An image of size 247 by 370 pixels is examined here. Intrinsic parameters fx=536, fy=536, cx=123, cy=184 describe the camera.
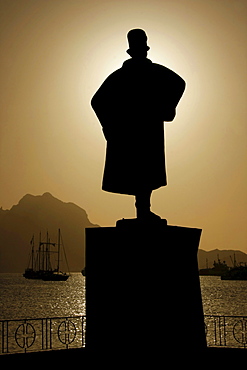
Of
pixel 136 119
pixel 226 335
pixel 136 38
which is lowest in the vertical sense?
pixel 226 335

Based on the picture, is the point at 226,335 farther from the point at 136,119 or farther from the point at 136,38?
the point at 136,38

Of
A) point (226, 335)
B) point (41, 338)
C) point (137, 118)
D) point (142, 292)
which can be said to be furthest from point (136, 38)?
point (226, 335)

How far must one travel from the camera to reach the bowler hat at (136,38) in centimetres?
622

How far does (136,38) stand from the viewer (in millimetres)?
6227

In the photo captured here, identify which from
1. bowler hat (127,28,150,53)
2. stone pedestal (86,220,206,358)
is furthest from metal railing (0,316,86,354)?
bowler hat (127,28,150,53)

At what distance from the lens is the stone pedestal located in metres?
5.40

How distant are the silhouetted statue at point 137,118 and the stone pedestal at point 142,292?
0.41m

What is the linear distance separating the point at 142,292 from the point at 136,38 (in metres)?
2.90

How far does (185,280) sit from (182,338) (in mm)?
588

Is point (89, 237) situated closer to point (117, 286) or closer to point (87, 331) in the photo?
point (117, 286)

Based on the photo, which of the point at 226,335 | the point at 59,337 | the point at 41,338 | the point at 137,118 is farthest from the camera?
the point at 226,335

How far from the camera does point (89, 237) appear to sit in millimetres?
5773

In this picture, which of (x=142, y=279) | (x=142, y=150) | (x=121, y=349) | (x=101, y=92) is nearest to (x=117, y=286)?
(x=142, y=279)

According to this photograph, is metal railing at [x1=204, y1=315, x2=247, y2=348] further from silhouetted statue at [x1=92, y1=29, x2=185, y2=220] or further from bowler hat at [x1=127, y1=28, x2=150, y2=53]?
bowler hat at [x1=127, y1=28, x2=150, y2=53]
